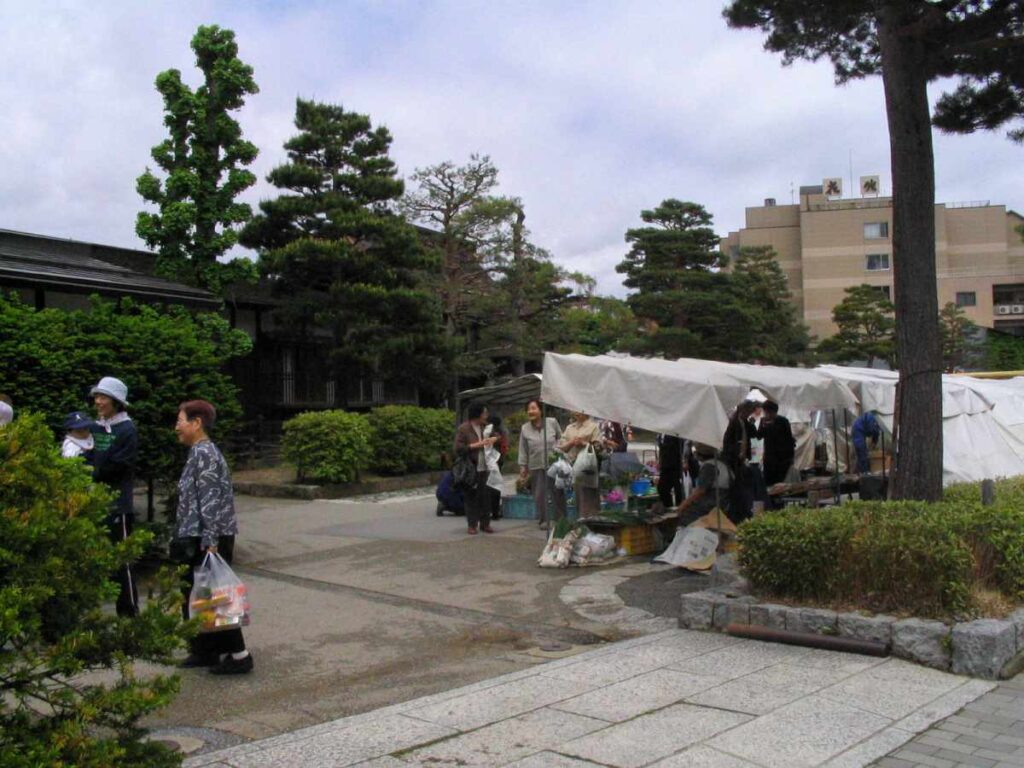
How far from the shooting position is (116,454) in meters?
6.91

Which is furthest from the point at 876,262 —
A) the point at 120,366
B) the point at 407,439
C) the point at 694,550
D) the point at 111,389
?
the point at 111,389

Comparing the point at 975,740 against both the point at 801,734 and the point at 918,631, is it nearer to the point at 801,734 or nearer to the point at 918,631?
the point at 801,734

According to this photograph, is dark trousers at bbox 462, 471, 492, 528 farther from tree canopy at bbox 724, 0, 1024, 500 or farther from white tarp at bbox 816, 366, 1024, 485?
tree canopy at bbox 724, 0, 1024, 500

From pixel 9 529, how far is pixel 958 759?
4179 millimetres

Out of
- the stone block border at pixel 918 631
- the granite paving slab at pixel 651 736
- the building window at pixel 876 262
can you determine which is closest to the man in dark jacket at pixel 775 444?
the stone block border at pixel 918 631

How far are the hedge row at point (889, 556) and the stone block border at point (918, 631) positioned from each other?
0.63 ft

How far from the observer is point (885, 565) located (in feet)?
21.0

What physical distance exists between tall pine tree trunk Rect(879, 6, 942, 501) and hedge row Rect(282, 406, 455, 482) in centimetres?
1076

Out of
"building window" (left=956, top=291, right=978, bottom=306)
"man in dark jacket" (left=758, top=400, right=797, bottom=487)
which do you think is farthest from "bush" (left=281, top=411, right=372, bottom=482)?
"building window" (left=956, top=291, right=978, bottom=306)

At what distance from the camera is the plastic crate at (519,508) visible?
1378cm

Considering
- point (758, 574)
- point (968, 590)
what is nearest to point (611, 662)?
point (758, 574)

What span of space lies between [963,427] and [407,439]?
10.1 m

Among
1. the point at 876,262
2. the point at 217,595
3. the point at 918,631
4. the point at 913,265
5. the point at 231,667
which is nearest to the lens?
the point at 217,595

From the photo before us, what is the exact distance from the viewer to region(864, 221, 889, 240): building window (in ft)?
229
